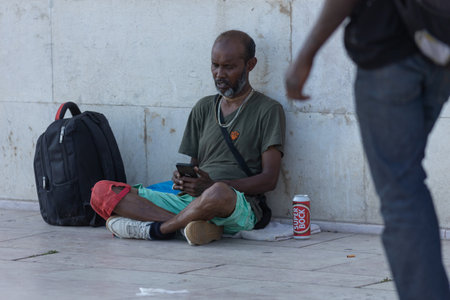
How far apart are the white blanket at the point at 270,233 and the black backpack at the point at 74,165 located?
3.81 ft

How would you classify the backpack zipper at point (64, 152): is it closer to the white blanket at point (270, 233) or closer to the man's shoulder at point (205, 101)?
the man's shoulder at point (205, 101)

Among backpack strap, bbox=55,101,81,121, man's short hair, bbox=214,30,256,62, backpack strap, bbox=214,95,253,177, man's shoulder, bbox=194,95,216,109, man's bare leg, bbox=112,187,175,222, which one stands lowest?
man's bare leg, bbox=112,187,175,222

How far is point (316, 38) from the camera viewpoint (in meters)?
2.51

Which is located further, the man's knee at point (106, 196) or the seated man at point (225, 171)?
the man's knee at point (106, 196)

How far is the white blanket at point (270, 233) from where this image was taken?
5797 millimetres

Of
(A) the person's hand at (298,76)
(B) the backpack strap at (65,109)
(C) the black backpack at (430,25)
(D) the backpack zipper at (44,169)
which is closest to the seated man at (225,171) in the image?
(D) the backpack zipper at (44,169)

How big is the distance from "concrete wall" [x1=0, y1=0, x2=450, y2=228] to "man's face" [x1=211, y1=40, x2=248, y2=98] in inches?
11.8

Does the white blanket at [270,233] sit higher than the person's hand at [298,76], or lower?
lower

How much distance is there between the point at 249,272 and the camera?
4.74 m

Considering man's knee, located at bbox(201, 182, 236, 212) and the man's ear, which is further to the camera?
the man's ear

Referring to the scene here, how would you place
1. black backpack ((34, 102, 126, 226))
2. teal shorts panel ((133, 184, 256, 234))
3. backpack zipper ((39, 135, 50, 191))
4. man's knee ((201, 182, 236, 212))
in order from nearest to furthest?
man's knee ((201, 182, 236, 212)) < teal shorts panel ((133, 184, 256, 234)) < black backpack ((34, 102, 126, 226)) < backpack zipper ((39, 135, 50, 191))

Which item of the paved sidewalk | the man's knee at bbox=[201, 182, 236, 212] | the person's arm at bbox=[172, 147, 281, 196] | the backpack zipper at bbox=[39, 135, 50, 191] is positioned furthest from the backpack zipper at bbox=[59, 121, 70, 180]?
the man's knee at bbox=[201, 182, 236, 212]

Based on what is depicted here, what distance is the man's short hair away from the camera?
6012 mm

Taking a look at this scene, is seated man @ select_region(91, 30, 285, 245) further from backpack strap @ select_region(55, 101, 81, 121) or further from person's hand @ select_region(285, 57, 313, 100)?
person's hand @ select_region(285, 57, 313, 100)
